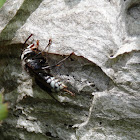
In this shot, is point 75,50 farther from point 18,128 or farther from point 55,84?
point 18,128

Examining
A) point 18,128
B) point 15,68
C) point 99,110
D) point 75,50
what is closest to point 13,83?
point 15,68

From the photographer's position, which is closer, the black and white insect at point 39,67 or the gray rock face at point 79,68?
the gray rock face at point 79,68

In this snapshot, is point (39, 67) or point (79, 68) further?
point (39, 67)

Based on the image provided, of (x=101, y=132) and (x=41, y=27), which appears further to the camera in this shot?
(x=41, y=27)

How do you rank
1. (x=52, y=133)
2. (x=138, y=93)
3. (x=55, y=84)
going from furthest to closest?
(x=52, y=133) → (x=55, y=84) → (x=138, y=93)

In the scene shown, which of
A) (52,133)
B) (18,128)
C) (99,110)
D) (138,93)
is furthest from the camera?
(18,128)
